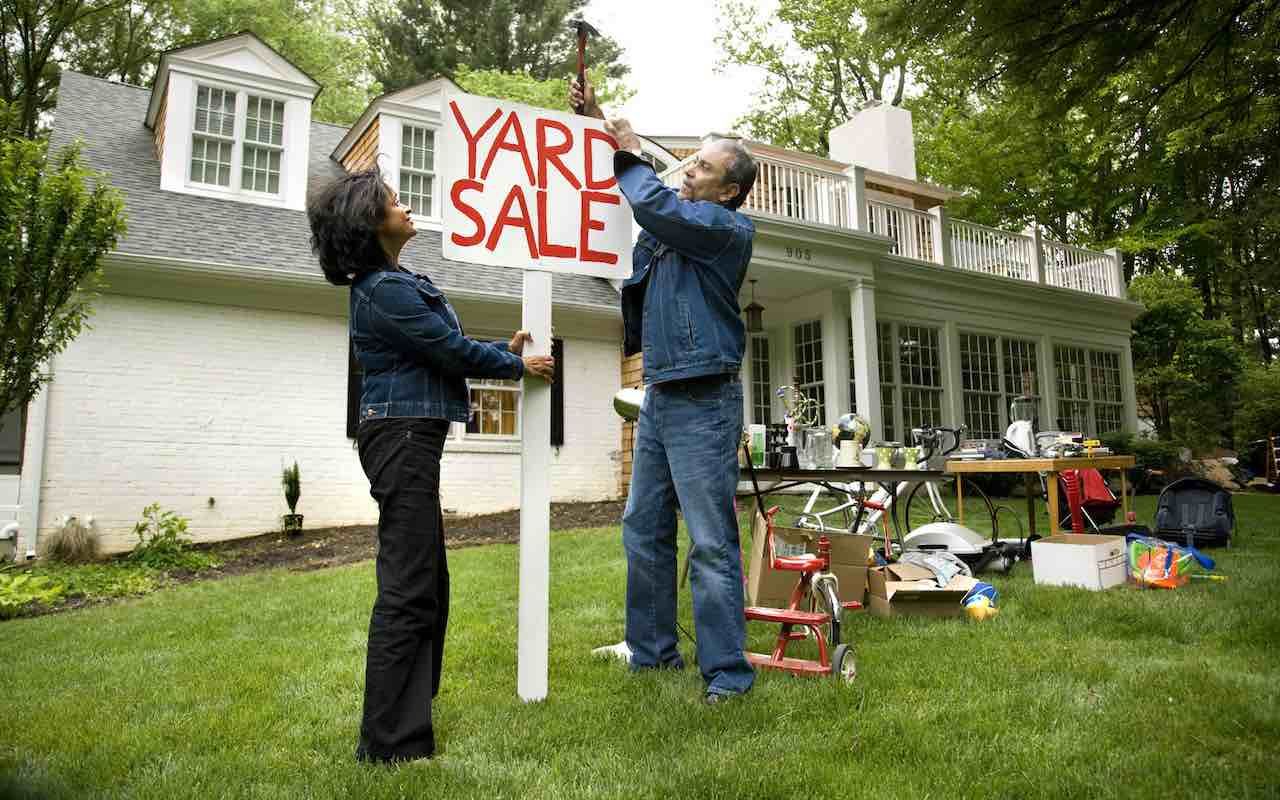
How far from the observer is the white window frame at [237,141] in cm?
945

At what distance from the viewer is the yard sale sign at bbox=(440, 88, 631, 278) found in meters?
2.71

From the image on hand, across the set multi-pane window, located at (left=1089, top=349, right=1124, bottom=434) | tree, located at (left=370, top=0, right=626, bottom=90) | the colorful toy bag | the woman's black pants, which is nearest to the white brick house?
multi-pane window, located at (left=1089, top=349, right=1124, bottom=434)

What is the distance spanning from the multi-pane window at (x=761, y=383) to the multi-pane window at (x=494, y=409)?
13.5 feet

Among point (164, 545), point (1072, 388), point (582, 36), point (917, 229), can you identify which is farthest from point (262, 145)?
point (1072, 388)

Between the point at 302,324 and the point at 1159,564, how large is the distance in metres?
8.44

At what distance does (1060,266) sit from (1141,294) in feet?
14.6

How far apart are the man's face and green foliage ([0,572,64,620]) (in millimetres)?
4816

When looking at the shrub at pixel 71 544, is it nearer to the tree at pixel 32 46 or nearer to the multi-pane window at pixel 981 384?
the tree at pixel 32 46

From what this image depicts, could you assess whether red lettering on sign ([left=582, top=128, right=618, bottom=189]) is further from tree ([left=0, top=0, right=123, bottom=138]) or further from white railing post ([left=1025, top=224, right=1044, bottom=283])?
tree ([left=0, top=0, right=123, bottom=138])

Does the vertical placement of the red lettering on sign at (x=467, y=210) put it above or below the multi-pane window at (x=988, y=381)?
below

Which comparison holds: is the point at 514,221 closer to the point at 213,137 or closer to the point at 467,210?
the point at 467,210

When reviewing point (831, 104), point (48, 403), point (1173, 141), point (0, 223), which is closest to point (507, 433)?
point (48, 403)

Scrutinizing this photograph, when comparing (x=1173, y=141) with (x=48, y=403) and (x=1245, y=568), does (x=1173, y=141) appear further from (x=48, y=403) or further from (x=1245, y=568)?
(x=48, y=403)

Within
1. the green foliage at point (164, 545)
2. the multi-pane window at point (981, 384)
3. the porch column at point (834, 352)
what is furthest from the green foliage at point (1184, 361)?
the green foliage at point (164, 545)
